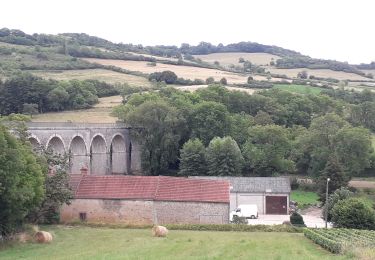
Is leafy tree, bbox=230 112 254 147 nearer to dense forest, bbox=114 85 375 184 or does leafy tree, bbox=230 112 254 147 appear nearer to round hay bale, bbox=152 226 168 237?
dense forest, bbox=114 85 375 184

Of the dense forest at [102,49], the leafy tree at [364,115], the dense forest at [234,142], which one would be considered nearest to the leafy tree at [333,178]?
the dense forest at [234,142]

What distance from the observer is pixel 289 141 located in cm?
7056

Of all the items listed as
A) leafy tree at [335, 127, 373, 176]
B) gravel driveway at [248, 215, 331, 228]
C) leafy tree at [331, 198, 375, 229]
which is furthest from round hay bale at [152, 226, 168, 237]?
leafy tree at [335, 127, 373, 176]

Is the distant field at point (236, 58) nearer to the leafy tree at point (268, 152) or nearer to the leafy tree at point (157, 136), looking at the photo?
the leafy tree at point (157, 136)

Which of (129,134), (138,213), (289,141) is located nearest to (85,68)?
(129,134)

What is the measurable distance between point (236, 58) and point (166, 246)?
139 meters

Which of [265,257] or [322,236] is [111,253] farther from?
[322,236]

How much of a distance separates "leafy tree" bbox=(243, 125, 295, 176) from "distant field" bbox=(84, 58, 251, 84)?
45.9 meters

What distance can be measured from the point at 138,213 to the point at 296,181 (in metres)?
27.4

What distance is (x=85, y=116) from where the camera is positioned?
272 feet

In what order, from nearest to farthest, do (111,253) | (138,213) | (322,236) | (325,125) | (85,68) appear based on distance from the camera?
(111,253) < (322,236) < (138,213) < (325,125) < (85,68)

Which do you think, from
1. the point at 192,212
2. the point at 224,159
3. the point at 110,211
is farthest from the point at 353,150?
the point at 110,211

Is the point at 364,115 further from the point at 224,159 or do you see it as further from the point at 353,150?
the point at 224,159

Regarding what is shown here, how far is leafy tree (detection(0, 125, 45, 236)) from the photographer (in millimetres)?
32438
